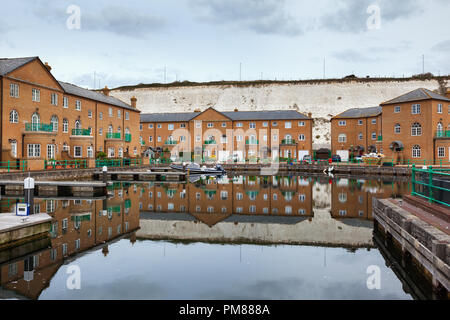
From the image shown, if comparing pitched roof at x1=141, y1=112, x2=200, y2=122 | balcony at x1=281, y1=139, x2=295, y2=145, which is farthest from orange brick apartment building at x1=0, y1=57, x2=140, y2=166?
balcony at x1=281, y1=139, x2=295, y2=145

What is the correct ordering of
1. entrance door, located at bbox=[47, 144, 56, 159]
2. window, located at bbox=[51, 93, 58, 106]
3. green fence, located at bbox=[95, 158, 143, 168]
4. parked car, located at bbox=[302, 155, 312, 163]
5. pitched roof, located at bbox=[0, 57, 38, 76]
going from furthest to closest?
parked car, located at bbox=[302, 155, 312, 163] → green fence, located at bbox=[95, 158, 143, 168] → window, located at bbox=[51, 93, 58, 106] → entrance door, located at bbox=[47, 144, 56, 159] → pitched roof, located at bbox=[0, 57, 38, 76]

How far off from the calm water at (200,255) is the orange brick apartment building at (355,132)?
4188cm

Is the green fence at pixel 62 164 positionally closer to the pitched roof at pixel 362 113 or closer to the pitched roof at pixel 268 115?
the pitched roof at pixel 268 115

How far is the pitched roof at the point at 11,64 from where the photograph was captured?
88.6 feet

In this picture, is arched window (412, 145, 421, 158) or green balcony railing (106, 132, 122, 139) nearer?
arched window (412, 145, 421, 158)

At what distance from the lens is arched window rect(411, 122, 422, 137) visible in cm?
3949

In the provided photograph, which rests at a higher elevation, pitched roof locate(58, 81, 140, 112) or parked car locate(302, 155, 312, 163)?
pitched roof locate(58, 81, 140, 112)

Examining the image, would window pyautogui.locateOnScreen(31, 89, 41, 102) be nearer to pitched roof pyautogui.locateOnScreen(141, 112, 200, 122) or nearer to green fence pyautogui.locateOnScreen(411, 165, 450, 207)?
pitched roof pyautogui.locateOnScreen(141, 112, 200, 122)

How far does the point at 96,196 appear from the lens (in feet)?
61.6

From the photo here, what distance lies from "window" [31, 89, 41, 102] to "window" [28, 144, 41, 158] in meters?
4.72

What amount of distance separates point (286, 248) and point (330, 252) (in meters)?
1.23

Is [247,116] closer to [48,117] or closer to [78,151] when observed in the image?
[78,151]
